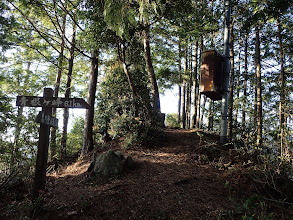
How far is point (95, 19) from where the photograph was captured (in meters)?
7.20

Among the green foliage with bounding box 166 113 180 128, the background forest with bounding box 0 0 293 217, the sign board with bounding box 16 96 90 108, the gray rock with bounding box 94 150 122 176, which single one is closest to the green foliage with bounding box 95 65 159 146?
the background forest with bounding box 0 0 293 217

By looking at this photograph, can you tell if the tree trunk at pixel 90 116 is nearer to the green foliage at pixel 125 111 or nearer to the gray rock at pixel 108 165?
the green foliage at pixel 125 111

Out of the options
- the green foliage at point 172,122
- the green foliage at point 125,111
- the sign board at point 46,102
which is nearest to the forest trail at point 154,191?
the green foliage at point 125,111

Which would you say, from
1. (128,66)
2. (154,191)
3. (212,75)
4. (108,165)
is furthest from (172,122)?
(154,191)

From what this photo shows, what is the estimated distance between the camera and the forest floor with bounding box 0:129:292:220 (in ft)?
11.7

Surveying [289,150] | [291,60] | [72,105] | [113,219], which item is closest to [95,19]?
[72,105]

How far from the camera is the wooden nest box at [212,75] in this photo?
582cm

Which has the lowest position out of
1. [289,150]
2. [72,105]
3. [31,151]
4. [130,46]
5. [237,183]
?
[237,183]

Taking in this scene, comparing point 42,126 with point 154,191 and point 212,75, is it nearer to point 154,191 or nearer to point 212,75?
point 154,191

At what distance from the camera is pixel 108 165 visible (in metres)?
Answer: 5.39

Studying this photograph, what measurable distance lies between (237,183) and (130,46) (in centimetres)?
737

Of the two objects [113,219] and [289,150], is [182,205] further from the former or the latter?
[289,150]

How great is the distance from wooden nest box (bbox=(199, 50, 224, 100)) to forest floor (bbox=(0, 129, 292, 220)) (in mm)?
1794

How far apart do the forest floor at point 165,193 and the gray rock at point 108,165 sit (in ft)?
0.77
